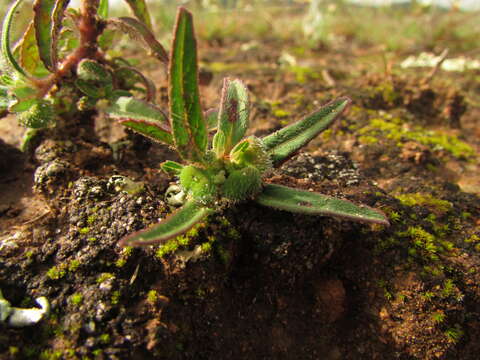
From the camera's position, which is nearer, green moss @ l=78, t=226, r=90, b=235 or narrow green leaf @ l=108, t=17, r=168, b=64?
green moss @ l=78, t=226, r=90, b=235

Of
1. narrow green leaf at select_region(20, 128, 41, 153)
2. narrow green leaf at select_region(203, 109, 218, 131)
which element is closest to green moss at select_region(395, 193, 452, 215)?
narrow green leaf at select_region(203, 109, 218, 131)

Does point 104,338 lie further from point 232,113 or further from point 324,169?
point 324,169

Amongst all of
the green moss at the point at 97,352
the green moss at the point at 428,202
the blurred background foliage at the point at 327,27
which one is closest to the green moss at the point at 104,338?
the green moss at the point at 97,352

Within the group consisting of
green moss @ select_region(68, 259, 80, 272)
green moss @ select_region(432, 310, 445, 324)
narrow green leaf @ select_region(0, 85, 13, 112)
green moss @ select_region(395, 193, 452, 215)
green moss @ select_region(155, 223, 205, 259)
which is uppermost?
narrow green leaf @ select_region(0, 85, 13, 112)

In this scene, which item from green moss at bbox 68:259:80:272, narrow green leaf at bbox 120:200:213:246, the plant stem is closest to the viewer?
narrow green leaf at bbox 120:200:213:246

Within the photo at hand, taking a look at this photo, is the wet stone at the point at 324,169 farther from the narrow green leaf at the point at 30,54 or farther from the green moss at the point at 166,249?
the narrow green leaf at the point at 30,54

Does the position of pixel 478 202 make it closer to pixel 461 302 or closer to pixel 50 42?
pixel 461 302

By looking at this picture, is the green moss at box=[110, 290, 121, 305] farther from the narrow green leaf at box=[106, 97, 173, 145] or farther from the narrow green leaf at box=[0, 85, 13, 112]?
the narrow green leaf at box=[0, 85, 13, 112]
